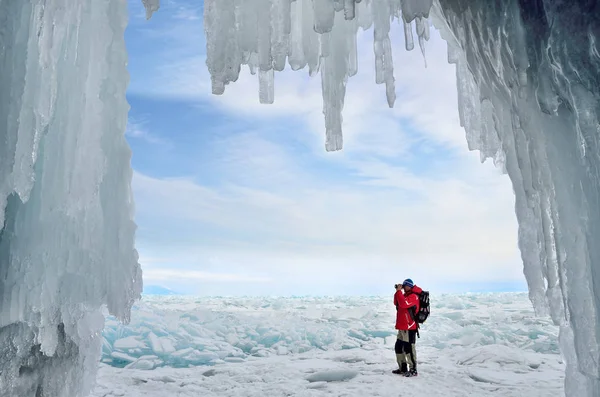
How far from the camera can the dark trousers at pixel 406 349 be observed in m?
7.53

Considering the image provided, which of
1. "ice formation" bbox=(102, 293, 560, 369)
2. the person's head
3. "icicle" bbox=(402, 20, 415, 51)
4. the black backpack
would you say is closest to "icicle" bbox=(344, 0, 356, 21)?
"icicle" bbox=(402, 20, 415, 51)

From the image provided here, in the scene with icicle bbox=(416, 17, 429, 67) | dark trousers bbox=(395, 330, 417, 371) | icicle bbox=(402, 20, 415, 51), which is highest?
icicle bbox=(416, 17, 429, 67)

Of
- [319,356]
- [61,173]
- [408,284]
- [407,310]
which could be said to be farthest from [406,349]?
[61,173]

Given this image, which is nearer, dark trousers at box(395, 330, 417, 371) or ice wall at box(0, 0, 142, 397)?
ice wall at box(0, 0, 142, 397)

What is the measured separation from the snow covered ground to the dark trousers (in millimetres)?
286

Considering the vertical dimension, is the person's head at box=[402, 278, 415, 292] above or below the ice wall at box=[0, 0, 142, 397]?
below

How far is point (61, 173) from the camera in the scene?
3566 mm

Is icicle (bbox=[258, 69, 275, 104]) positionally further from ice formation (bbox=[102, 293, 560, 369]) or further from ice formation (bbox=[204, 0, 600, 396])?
ice formation (bbox=[102, 293, 560, 369])

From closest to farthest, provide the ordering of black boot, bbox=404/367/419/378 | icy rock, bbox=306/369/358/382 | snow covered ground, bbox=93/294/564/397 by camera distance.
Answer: snow covered ground, bbox=93/294/564/397
black boot, bbox=404/367/419/378
icy rock, bbox=306/369/358/382

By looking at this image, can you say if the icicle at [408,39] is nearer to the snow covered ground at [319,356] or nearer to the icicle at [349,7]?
the icicle at [349,7]

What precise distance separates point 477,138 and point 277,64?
3.34m

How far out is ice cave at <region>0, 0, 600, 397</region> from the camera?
3117 millimetres

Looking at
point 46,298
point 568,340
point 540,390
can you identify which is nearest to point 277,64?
point 46,298

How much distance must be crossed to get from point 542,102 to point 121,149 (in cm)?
325
